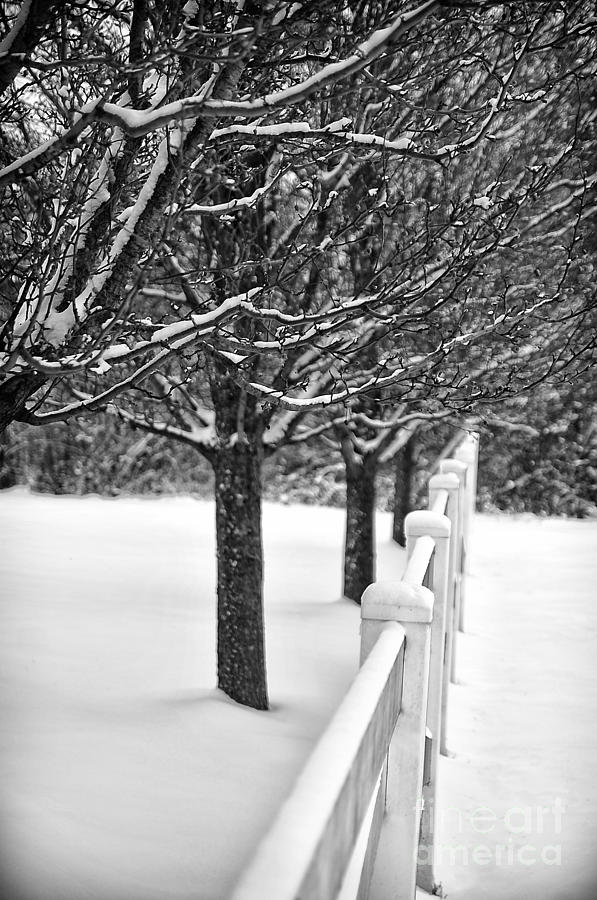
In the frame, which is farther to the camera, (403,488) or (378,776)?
(403,488)

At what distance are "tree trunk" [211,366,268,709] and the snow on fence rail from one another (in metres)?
2.20

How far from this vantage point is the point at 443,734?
512cm

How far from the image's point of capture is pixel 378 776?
1.92 m

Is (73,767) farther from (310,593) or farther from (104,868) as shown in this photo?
(310,593)

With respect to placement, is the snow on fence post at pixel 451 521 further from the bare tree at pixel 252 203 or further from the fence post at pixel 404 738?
the fence post at pixel 404 738

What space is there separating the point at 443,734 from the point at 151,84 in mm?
3982

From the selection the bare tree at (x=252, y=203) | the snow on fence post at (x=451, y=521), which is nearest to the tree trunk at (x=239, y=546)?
the bare tree at (x=252, y=203)

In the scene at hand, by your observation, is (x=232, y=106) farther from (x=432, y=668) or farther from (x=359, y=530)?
(x=359, y=530)

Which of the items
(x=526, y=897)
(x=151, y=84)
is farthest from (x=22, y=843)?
(x=151, y=84)

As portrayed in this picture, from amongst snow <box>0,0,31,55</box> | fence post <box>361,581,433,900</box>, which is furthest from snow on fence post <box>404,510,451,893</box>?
snow <box>0,0,31,55</box>

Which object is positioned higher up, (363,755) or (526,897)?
(363,755)

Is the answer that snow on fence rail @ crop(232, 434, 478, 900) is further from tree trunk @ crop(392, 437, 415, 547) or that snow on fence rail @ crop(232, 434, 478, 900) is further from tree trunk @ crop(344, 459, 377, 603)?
tree trunk @ crop(392, 437, 415, 547)

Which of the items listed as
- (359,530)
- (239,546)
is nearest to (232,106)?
(239,546)

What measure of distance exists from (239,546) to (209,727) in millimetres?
1444
